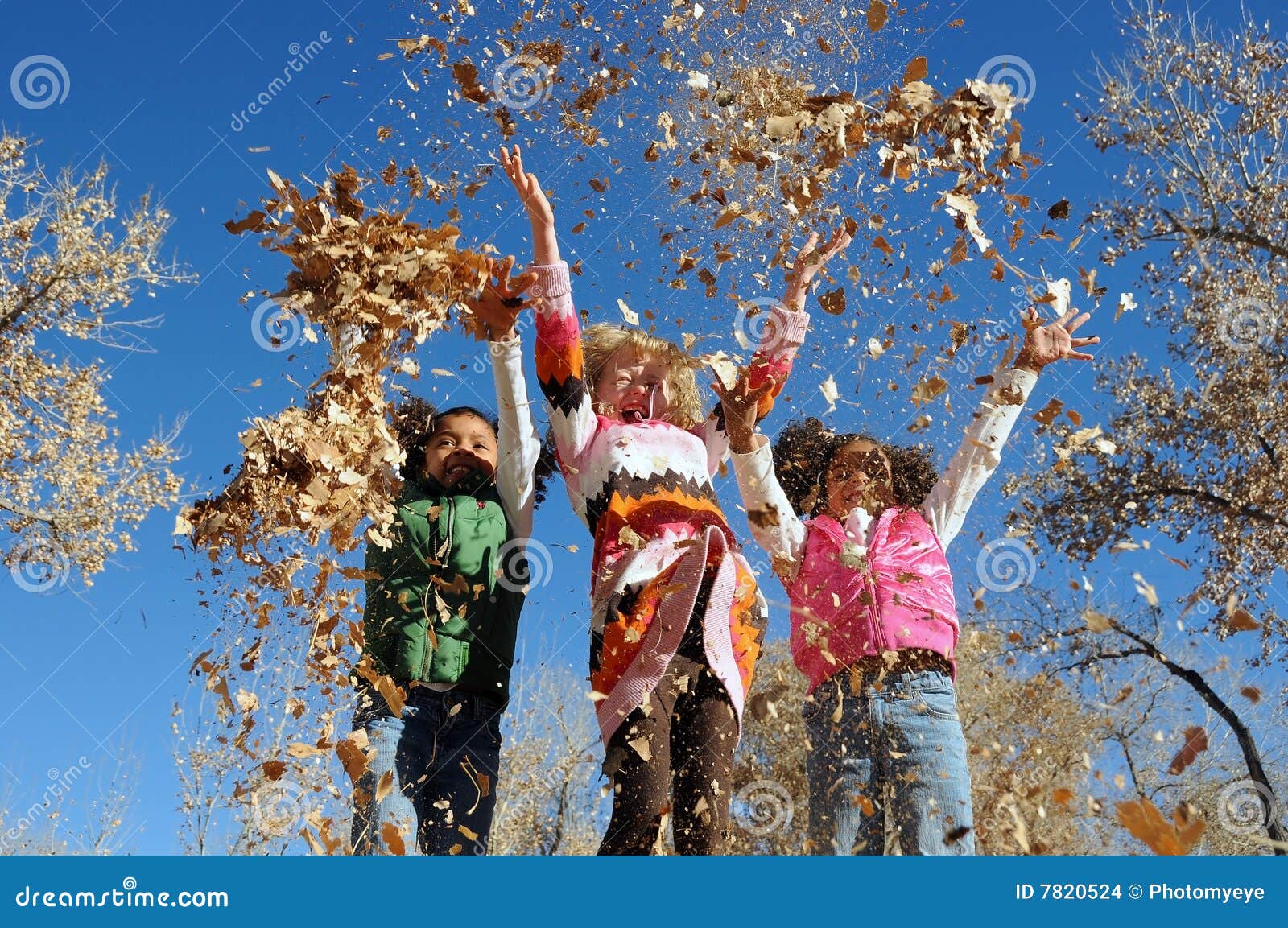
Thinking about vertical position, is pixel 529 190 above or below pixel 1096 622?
above

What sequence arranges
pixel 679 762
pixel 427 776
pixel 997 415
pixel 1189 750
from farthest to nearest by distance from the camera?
pixel 997 415
pixel 427 776
pixel 1189 750
pixel 679 762

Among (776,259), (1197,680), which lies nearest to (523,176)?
(776,259)

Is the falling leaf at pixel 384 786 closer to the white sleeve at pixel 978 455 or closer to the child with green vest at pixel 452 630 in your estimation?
the child with green vest at pixel 452 630

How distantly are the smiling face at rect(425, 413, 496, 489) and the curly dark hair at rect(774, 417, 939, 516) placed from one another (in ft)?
4.34

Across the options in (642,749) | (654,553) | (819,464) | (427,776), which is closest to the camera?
(642,749)

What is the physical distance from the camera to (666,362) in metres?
3.93

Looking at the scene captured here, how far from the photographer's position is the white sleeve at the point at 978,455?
408 cm

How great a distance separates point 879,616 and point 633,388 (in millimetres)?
1227

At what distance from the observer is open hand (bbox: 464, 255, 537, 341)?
11.9 feet

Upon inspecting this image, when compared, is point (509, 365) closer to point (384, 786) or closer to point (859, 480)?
point (384, 786)

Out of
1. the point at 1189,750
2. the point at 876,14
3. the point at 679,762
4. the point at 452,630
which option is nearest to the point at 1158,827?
the point at 1189,750

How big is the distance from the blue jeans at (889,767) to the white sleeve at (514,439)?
1.28 meters

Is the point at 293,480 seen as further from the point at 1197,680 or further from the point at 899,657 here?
the point at 1197,680

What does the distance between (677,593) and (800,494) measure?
1.75 meters
